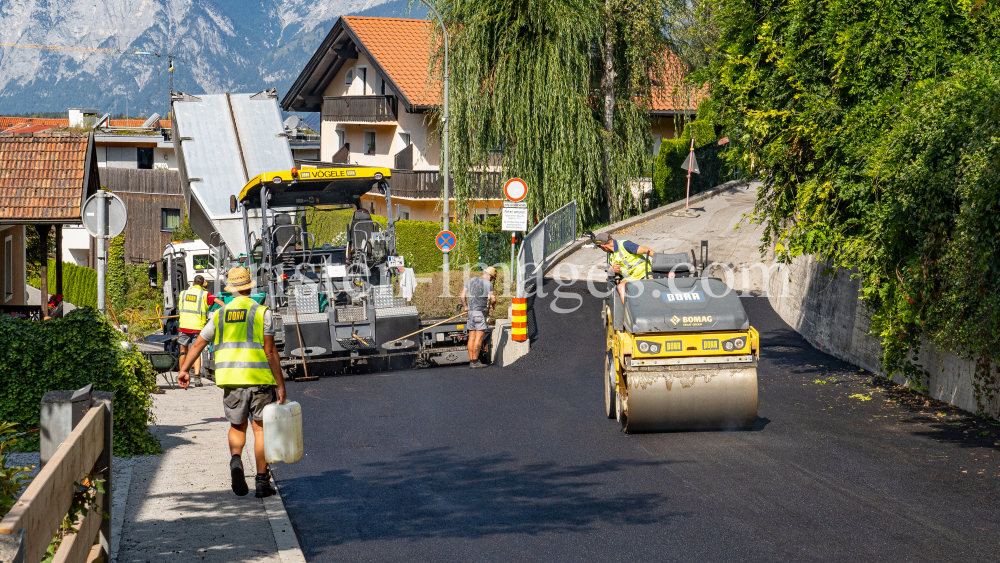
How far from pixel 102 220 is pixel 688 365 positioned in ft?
24.6

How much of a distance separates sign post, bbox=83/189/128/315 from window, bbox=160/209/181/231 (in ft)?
115

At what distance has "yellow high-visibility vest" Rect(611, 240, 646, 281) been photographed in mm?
11547

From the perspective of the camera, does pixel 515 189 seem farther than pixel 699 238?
No

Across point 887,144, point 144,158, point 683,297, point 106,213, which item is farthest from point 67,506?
point 144,158

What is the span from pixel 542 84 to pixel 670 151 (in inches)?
514

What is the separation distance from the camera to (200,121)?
18.5m

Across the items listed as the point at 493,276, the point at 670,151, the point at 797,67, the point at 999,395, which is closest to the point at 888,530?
the point at 999,395

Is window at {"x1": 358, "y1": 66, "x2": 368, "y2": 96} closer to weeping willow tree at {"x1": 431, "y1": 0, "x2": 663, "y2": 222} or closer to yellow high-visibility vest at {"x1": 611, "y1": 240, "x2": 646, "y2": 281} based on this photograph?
weeping willow tree at {"x1": 431, "y1": 0, "x2": 663, "y2": 222}

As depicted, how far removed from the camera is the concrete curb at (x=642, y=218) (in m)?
23.0

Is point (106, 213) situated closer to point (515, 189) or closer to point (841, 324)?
point (515, 189)

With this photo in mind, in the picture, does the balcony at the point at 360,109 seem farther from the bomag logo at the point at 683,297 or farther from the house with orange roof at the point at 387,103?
the bomag logo at the point at 683,297

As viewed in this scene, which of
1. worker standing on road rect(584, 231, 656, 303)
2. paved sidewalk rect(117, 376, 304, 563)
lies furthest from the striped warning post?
paved sidewalk rect(117, 376, 304, 563)

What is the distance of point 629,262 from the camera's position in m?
11.7

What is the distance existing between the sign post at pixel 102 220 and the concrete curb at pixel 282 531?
5831mm
